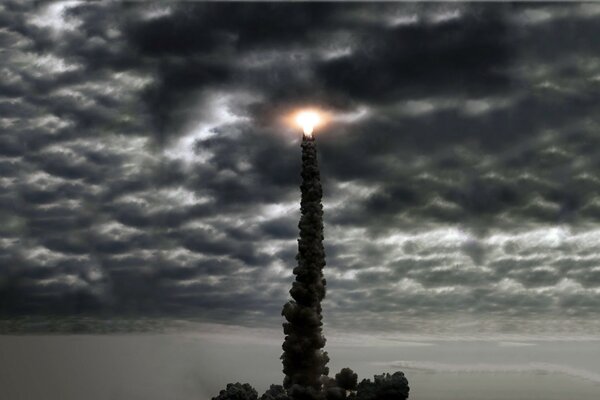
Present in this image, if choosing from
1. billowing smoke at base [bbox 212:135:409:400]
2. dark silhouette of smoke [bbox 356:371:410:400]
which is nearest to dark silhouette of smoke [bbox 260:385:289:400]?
billowing smoke at base [bbox 212:135:409:400]

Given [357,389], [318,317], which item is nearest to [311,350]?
[318,317]

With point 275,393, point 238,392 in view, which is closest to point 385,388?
point 275,393

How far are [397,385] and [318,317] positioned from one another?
19.2m

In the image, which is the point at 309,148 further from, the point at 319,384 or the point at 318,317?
the point at 319,384

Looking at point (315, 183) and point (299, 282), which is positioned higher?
point (315, 183)

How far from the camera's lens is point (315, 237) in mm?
126500

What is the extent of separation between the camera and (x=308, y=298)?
125875mm

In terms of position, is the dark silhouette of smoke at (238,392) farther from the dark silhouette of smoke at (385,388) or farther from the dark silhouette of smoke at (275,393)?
the dark silhouette of smoke at (385,388)

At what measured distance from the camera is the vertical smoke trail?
124875 mm

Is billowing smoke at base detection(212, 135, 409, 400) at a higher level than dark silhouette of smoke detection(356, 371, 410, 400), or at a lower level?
higher

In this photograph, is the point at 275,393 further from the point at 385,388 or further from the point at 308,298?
the point at 385,388

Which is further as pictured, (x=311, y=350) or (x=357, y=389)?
(x=357, y=389)

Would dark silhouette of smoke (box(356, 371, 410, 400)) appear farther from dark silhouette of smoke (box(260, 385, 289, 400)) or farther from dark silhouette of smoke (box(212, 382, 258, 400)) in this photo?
dark silhouette of smoke (box(212, 382, 258, 400))

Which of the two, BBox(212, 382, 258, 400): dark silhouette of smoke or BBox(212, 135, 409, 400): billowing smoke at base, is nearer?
BBox(212, 135, 409, 400): billowing smoke at base
